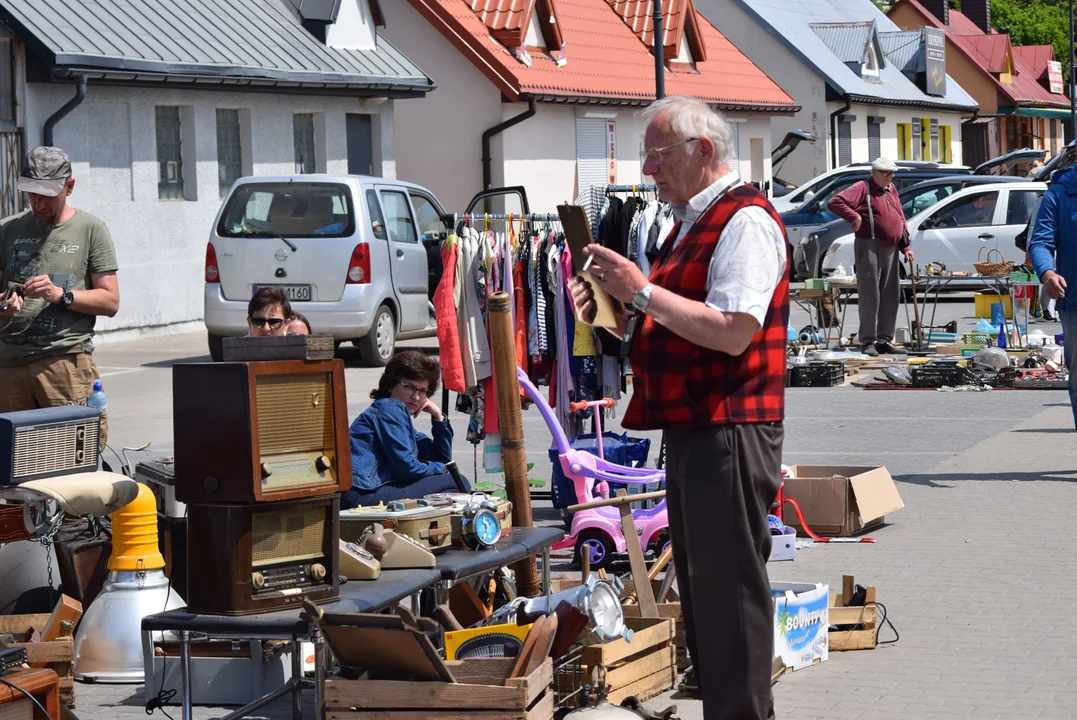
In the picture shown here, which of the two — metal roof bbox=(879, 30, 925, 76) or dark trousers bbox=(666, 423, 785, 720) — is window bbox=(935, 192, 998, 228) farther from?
metal roof bbox=(879, 30, 925, 76)

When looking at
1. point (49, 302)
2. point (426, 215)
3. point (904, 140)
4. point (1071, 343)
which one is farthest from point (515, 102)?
point (904, 140)

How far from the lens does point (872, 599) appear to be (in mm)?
6906

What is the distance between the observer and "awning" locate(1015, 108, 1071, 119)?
197 feet

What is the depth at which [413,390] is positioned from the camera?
7.79 meters

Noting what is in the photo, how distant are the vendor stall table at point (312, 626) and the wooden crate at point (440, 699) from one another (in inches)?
4.1

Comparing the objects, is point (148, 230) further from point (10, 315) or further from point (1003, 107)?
point (1003, 107)

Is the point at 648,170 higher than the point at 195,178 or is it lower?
lower

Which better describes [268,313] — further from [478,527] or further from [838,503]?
[838,503]

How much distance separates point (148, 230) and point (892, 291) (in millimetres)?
9650

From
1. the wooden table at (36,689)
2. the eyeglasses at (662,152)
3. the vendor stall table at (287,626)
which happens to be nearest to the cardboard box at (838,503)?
the vendor stall table at (287,626)

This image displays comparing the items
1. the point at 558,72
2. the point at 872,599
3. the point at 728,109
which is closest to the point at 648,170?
the point at 872,599

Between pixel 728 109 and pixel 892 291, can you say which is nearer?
pixel 892 291

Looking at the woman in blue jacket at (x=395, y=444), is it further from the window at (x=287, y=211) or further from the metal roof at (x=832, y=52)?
the metal roof at (x=832, y=52)

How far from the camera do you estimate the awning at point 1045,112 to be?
59.9m
